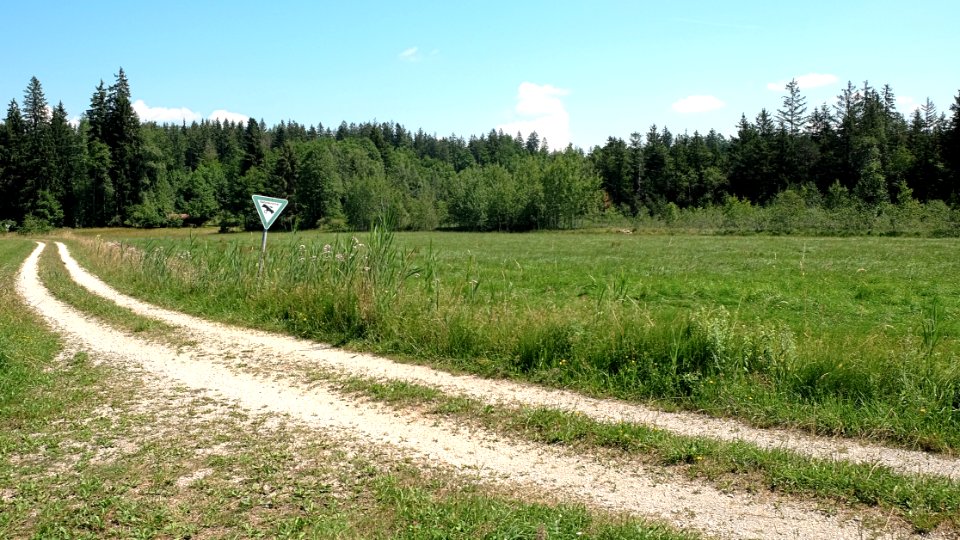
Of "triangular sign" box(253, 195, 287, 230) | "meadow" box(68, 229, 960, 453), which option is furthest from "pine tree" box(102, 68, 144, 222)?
"triangular sign" box(253, 195, 287, 230)

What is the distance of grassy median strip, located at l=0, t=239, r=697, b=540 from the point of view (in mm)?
3979

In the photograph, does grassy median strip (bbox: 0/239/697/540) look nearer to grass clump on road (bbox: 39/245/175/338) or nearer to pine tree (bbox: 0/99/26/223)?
grass clump on road (bbox: 39/245/175/338)

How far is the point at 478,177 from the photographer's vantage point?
10744 cm

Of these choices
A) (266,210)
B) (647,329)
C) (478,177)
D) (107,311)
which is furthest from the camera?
(478,177)

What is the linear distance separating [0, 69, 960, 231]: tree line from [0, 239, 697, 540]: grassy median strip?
261 feet

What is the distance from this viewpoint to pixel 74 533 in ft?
13.1

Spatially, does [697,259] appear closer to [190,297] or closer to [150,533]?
[190,297]

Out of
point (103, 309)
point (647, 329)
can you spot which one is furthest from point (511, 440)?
point (103, 309)

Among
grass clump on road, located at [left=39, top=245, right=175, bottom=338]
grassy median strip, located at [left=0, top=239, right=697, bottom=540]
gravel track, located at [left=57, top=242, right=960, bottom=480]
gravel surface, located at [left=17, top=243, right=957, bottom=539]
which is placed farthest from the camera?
grass clump on road, located at [left=39, top=245, right=175, bottom=338]

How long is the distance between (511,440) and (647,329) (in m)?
2.96

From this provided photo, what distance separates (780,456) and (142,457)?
566 cm

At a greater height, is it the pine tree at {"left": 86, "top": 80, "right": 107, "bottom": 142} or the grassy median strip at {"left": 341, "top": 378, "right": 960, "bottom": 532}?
the pine tree at {"left": 86, "top": 80, "right": 107, "bottom": 142}

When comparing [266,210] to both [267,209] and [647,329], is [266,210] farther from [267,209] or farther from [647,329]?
[647,329]

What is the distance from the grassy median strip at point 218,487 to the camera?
398 cm
